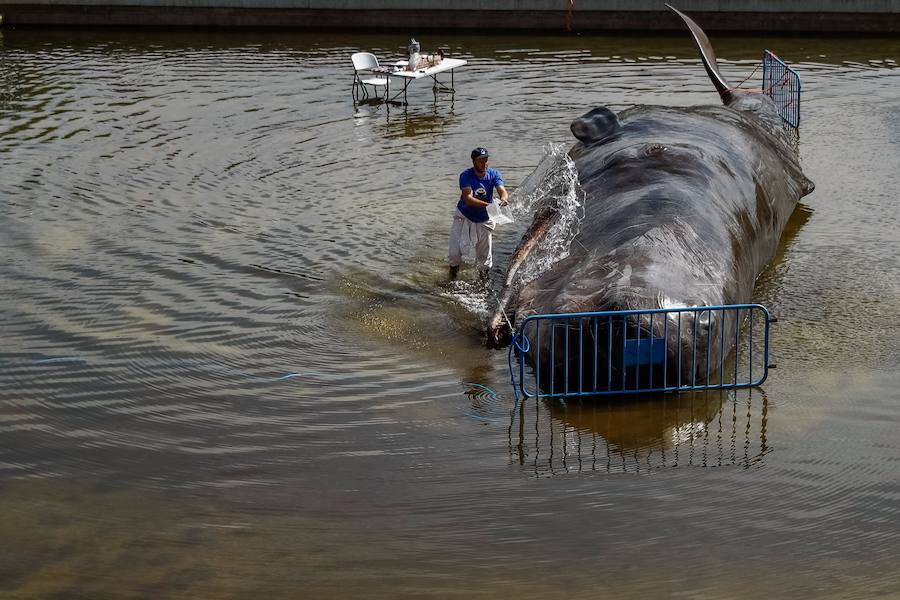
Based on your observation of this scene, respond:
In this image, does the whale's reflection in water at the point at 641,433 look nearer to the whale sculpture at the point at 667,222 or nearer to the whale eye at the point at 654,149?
the whale sculpture at the point at 667,222

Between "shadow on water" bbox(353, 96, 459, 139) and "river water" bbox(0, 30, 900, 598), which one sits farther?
"shadow on water" bbox(353, 96, 459, 139)

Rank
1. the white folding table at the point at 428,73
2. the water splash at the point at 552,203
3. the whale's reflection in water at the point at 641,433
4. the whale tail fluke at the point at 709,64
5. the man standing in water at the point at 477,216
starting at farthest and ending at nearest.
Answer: the white folding table at the point at 428,73, the whale tail fluke at the point at 709,64, the man standing in water at the point at 477,216, the water splash at the point at 552,203, the whale's reflection in water at the point at 641,433

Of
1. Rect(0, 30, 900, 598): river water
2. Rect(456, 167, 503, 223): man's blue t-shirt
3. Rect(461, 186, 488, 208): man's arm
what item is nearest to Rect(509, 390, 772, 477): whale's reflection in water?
Rect(0, 30, 900, 598): river water

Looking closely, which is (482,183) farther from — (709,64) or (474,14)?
(474,14)

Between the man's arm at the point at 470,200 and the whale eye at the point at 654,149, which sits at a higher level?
the whale eye at the point at 654,149

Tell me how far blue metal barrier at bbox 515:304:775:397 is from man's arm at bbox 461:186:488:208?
9.87 ft

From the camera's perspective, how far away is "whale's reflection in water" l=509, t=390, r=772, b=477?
9742 millimetres

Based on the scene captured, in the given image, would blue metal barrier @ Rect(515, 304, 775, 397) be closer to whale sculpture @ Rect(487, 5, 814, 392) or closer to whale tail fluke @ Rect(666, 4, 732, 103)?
whale sculpture @ Rect(487, 5, 814, 392)

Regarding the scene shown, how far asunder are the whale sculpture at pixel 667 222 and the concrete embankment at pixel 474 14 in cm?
1528

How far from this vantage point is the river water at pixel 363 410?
8273 mm

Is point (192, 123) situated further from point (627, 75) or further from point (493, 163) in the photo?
point (627, 75)

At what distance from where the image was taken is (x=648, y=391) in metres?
10.5

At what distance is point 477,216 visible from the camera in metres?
13.7

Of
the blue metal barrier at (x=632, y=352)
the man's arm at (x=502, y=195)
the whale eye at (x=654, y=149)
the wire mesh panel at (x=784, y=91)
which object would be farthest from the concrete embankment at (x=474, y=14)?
the blue metal barrier at (x=632, y=352)
